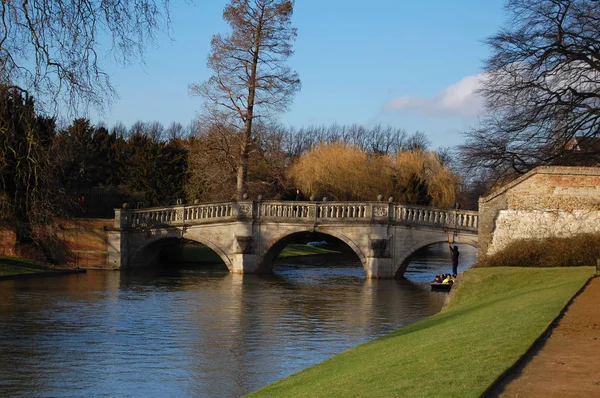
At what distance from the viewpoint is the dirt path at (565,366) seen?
768cm

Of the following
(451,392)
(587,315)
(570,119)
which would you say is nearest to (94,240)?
(570,119)

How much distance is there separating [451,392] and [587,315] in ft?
19.5

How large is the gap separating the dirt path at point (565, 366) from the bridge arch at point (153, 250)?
79.3 feet

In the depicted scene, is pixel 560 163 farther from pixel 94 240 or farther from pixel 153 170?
pixel 153 170

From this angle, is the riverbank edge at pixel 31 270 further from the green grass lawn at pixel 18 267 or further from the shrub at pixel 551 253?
the shrub at pixel 551 253

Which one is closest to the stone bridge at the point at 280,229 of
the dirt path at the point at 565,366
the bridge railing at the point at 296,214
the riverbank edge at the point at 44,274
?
the bridge railing at the point at 296,214

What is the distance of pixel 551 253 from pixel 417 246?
31.3 ft

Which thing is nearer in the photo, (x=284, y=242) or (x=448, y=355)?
(x=448, y=355)

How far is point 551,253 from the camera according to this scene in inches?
938

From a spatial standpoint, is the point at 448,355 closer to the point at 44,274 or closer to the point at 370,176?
the point at 44,274

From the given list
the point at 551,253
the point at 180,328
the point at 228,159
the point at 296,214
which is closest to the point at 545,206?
the point at 551,253

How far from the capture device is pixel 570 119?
31031mm

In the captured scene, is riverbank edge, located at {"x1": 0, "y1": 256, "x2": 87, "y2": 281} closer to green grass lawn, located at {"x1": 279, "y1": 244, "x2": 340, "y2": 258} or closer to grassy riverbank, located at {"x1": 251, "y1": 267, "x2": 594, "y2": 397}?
grassy riverbank, located at {"x1": 251, "y1": 267, "x2": 594, "y2": 397}

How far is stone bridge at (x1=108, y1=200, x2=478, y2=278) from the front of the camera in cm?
3303
